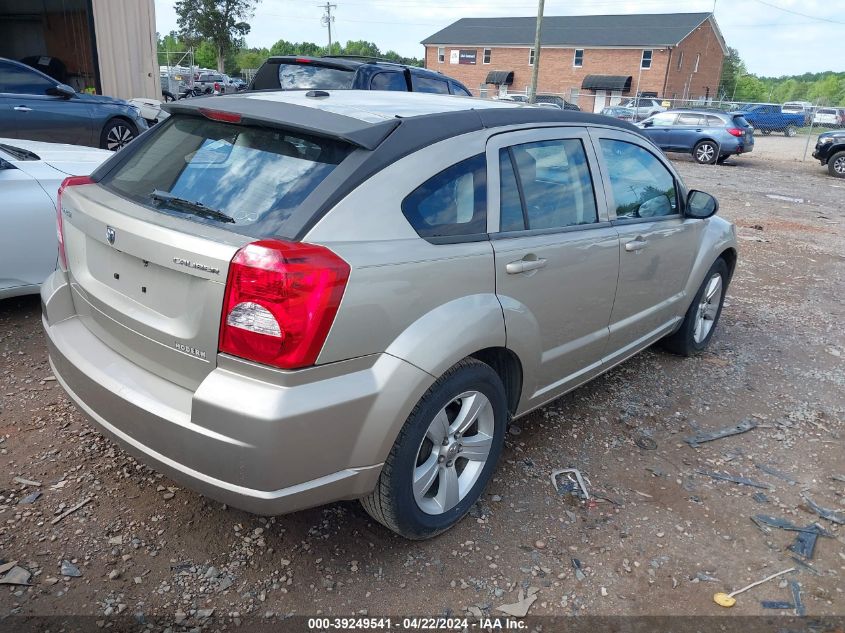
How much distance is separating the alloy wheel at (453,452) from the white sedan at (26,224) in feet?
10.7

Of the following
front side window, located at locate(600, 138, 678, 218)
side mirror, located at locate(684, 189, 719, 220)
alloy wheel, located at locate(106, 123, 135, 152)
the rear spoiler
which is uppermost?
the rear spoiler

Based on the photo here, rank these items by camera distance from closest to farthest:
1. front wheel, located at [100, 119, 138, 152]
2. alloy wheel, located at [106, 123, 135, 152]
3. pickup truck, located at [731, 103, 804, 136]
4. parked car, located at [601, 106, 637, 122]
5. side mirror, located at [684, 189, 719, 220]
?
side mirror, located at [684, 189, 719, 220], front wheel, located at [100, 119, 138, 152], alloy wheel, located at [106, 123, 135, 152], parked car, located at [601, 106, 637, 122], pickup truck, located at [731, 103, 804, 136]

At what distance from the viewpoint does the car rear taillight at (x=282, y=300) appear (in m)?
2.11

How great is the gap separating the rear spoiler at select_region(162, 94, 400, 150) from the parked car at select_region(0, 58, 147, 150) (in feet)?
26.9

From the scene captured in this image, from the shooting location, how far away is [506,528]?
298cm

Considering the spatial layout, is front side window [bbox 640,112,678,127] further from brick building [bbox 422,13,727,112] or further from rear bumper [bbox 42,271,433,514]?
brick building [bbox 422,13,727,112]

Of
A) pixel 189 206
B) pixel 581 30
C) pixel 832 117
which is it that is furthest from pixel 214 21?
pixel 189 206

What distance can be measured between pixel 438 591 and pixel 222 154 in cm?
189

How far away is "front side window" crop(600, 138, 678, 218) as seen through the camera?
3.70 metres

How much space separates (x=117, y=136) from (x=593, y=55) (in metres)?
46.4

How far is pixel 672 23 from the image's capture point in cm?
4991

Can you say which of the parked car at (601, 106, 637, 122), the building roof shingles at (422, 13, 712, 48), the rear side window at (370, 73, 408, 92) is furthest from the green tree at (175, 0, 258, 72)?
the rear side window at (370, 73, 408, 92)

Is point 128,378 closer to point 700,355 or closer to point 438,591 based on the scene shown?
point 438,591

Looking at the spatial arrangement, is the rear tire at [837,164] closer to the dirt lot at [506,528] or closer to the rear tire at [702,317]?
the rear tire at [702,317]
